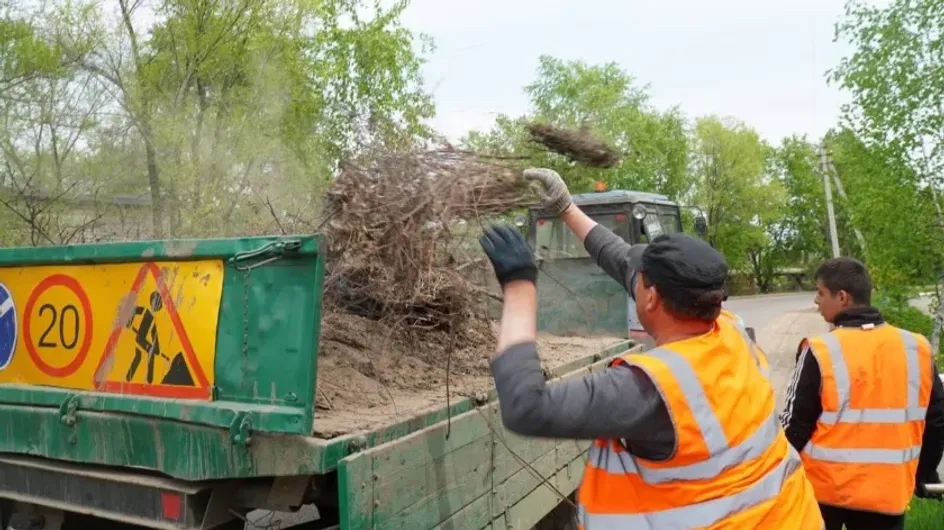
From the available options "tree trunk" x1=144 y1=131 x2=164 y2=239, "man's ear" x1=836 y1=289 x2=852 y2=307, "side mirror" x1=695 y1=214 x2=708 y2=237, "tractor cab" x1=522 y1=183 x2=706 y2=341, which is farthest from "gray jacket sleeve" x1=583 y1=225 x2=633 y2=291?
"tree trunk" x1=144 y1=131 x2=164 y2=239

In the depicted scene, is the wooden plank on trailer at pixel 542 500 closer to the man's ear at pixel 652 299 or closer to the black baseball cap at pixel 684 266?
the man's ear at pixel 652 299

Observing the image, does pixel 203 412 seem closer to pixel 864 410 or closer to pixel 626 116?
pixel 864 410

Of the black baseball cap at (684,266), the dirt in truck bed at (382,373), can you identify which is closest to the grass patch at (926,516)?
the dirt in truck bed at (382,373)

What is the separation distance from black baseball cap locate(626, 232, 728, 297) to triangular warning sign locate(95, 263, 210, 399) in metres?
1.54

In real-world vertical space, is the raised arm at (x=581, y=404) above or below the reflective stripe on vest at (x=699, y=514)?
above

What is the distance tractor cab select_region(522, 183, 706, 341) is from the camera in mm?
7922

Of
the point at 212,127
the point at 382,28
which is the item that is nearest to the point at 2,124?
the point at 212,127

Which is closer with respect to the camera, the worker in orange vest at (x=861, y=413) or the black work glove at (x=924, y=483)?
the worker in orange vest at (x=861, y=413)

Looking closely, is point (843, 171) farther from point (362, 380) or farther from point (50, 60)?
point (50, 60)

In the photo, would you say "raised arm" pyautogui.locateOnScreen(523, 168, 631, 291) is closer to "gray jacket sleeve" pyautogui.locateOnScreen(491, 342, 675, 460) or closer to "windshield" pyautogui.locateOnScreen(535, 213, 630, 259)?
"gray jacket sleeve" pyautogui.locateOnScreen(491, 342, 675, 460)

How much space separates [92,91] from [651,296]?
612 inches

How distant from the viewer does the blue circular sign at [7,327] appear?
3.11m

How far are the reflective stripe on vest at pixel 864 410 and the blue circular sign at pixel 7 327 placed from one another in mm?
3388

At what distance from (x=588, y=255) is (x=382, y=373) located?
214 inches
